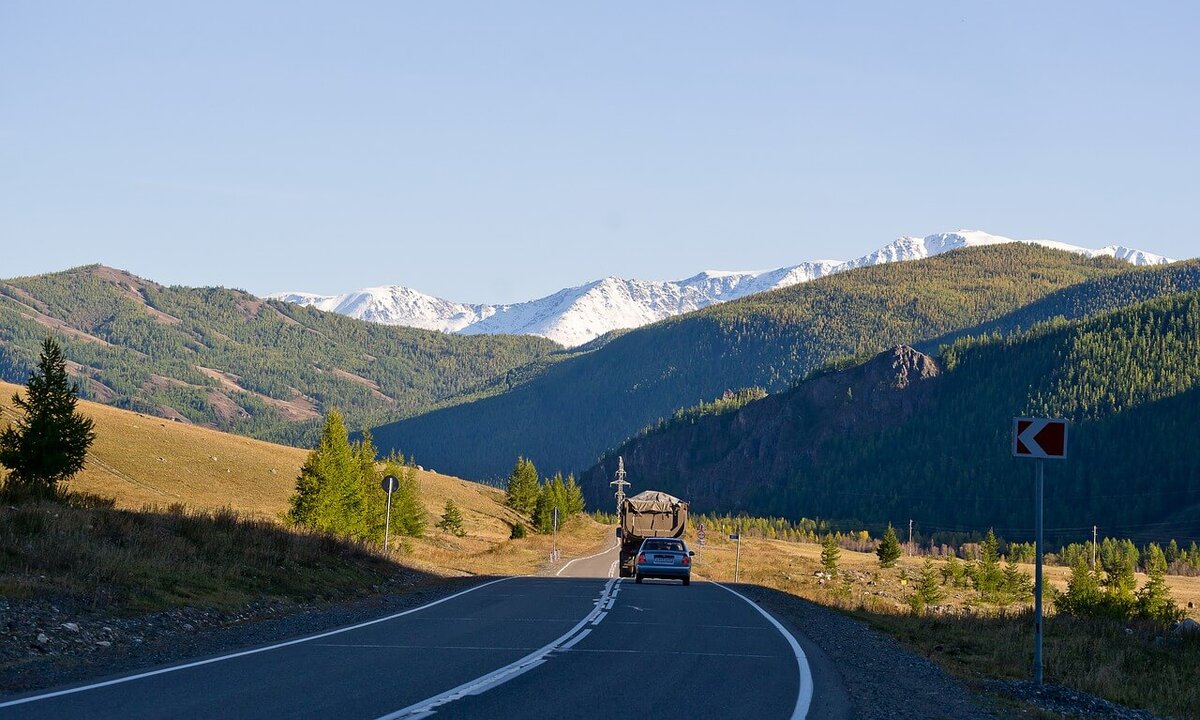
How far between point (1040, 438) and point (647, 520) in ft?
130

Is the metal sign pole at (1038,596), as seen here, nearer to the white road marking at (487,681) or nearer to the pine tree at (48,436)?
the white road marking at (487,681)

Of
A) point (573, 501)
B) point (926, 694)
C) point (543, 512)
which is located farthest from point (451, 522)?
point (926, 694)

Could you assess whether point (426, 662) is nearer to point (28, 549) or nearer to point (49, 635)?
point (49, 635)

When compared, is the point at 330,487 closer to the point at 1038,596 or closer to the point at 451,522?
the point at 451,522

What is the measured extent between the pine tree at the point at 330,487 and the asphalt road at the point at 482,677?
36760mm

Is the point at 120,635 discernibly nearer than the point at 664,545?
Yes

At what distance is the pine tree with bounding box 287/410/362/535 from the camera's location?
57312 millimetres

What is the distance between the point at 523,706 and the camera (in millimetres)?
11477

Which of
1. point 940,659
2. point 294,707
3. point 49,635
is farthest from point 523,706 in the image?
point 940,659

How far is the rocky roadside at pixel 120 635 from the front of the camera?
1362 centimetres

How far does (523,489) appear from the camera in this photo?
11962 centimetres

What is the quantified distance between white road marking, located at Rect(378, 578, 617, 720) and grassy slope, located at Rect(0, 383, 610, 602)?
39389 mm

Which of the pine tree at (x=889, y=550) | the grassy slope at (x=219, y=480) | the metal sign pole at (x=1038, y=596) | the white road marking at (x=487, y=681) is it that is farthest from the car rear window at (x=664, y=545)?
the pine tree at (x=889, y=550)

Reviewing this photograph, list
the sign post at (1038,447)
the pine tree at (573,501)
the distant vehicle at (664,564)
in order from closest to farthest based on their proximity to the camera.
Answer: the sign post at (1038,447), the distant vehicle at (664,564), the pine tree at (573,501)
